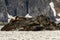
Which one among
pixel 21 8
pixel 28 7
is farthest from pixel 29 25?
pixel 21 8

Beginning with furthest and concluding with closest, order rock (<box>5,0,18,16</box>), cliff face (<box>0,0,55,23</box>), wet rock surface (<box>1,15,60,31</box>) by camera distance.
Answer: rock (<box>5,0,18,16</box>)
cliff face (<box>0,0,55,23</box>)
wet rock surface (<box>1,15,60,31</box>)

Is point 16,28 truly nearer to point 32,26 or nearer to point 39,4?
point 32,26

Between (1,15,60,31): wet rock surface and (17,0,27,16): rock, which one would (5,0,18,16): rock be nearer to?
(17,0,27,16): rock

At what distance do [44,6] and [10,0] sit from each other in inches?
86.5

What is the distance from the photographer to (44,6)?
16.6m

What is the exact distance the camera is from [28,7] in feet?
55.1

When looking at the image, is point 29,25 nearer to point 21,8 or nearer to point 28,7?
point 28,7

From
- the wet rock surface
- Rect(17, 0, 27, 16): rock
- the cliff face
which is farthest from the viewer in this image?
Rect(17, 0, 27, 16): rock

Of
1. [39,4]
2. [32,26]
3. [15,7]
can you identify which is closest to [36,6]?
[39,4]

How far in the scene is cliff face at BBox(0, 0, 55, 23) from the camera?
632 inches

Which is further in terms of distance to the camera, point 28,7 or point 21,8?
point 21,8

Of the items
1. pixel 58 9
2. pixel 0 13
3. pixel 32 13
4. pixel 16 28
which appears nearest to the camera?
pixel 16 28

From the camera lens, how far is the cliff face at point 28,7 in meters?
16.1

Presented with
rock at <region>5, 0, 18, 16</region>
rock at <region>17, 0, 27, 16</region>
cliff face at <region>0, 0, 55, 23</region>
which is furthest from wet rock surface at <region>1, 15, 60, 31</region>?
rock at <region>5, 0, 18, 16</region>
